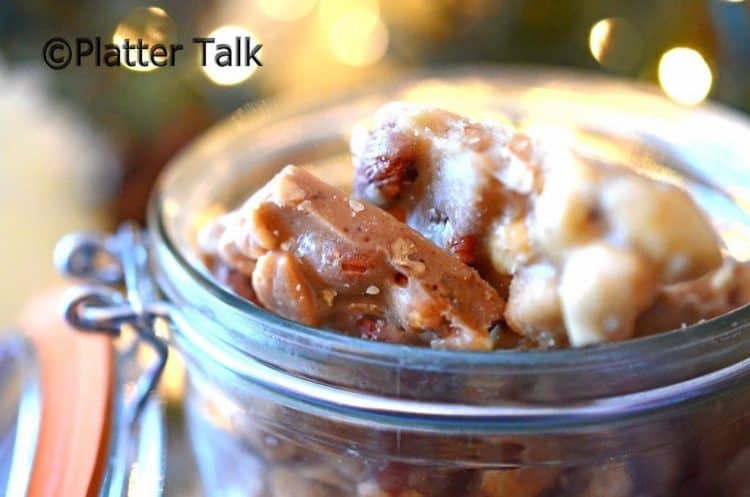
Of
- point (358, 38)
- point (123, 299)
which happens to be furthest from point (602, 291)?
point (358, 38)

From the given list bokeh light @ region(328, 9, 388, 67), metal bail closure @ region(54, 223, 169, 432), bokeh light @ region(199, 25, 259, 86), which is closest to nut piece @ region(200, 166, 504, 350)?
metal bail closure @ region(54, 223, 169, 432)

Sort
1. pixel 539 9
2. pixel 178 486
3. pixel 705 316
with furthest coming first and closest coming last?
pixel 539 9, pixel 178 486, pixel 705 316

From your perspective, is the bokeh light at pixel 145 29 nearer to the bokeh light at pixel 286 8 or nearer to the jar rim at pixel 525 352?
the bokeh light at pixel 286 8

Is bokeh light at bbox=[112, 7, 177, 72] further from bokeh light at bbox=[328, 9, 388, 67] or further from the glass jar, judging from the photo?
the glass jar

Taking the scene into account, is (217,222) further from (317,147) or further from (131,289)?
(317,147)

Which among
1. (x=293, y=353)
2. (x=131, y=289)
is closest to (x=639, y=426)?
(x=293, y=353)

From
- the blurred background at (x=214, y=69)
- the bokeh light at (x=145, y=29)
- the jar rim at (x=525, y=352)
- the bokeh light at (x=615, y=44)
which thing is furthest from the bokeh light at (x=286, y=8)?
the jar rim at (x=525, y=352)

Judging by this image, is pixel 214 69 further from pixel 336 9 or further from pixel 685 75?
pixel 685 75
